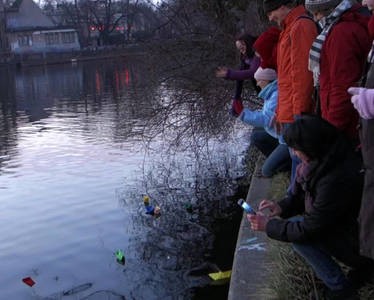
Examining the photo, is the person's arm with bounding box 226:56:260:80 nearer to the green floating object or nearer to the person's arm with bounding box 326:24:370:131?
the person's arm with bounding box 326:24:370:131

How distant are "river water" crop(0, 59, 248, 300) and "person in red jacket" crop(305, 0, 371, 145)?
399 centimetres

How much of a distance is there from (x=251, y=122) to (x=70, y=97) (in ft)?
86.3

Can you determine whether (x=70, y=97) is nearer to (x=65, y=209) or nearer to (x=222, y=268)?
(x=65, y=209)

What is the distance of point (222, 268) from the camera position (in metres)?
7.72

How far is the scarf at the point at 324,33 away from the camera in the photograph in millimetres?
3736

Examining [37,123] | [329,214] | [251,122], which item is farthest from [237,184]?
[37,123]

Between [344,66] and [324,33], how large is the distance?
0.31 meters

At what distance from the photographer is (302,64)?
14.3 ft

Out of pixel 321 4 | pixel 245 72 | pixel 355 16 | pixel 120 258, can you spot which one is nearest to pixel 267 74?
pixel 245 72

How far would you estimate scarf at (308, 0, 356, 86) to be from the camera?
3.74 m

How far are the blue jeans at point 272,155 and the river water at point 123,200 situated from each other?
2.02 meters

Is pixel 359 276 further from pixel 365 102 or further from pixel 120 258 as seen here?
pixel 120 258

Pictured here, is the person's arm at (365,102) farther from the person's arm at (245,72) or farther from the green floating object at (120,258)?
the green floating object at (120,258)

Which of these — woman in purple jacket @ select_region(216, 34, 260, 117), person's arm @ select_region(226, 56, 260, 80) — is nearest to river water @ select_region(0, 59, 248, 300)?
woman in purple jacket @ select_region(216, 34, 260, 117)
